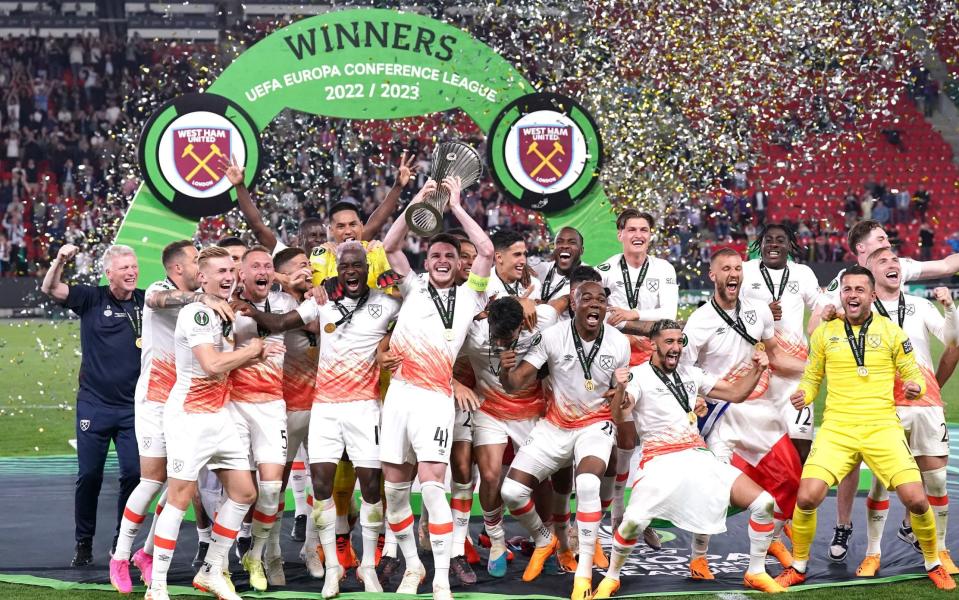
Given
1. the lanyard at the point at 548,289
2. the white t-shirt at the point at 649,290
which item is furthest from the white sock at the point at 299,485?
the white t-shirt at the point at 649,290

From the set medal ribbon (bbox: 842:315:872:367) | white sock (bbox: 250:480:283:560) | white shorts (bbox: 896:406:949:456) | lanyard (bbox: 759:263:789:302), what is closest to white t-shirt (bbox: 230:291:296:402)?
white sock (bbox: 250:480:283:560)

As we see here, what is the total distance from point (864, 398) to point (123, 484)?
4.55 m

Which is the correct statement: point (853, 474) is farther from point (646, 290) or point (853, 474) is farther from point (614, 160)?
point (614, 160)

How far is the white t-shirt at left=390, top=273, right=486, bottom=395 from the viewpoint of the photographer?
6.95m

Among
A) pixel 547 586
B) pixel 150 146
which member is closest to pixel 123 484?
pixel 547 586

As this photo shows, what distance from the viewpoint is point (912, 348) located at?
23.3 ft

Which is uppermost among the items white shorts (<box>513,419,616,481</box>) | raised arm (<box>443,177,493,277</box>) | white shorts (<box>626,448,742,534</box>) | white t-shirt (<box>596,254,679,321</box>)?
raised arm (<box>443,177,493,277</box>)

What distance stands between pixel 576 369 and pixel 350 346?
1.33 metres

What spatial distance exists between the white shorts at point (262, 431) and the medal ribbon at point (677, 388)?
2219 mm

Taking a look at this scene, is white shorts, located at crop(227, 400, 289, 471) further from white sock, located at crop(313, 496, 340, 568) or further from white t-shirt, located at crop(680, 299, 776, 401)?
white t-shirt, located at crop(680, 299, 776, 401)

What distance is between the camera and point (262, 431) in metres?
6.99

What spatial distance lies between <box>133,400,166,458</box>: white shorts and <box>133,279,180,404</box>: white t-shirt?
0.06 meters

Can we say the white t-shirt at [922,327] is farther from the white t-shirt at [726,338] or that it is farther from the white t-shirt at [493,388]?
the white t-shirt at [493,388]

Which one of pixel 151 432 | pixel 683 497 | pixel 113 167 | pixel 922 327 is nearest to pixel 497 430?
pixel 683 497
